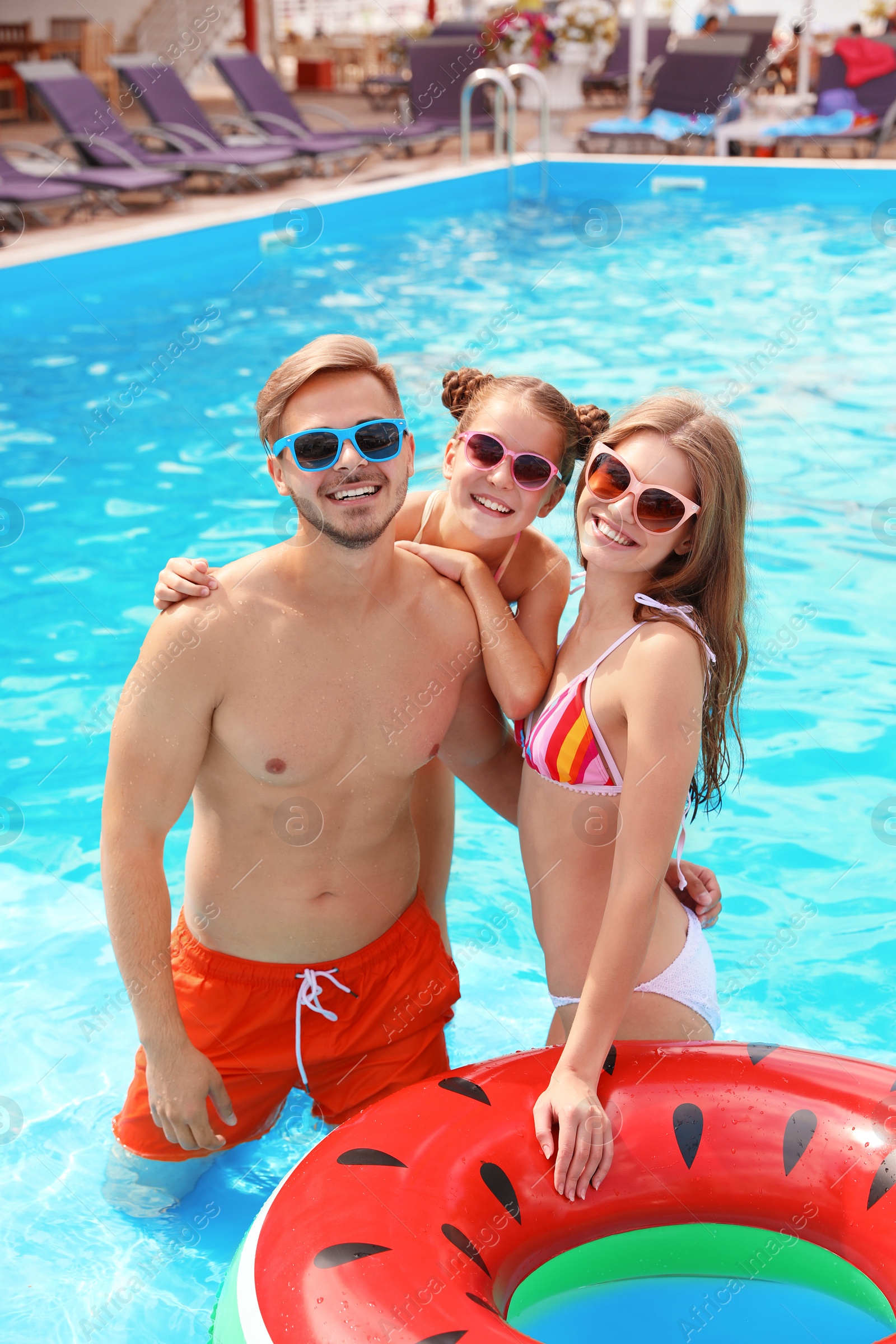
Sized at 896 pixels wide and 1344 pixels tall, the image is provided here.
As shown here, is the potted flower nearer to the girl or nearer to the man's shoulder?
the man's shoulder

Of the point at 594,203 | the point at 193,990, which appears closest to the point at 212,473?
the point at 193,990

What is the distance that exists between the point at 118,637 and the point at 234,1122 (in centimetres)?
338

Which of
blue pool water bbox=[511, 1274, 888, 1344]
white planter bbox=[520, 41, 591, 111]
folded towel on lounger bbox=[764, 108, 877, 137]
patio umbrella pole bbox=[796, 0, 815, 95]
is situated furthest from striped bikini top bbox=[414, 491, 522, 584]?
white planter bbox=[520, 41, 591, 111]

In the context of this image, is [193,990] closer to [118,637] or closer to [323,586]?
[323,586]

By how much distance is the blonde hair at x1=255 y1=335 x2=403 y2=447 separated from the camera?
2.23 metres

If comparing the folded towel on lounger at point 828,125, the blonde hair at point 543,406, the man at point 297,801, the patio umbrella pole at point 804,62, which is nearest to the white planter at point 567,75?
the patio umbrella pole at point 804,62

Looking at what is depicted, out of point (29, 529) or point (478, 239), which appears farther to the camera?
point (478, 239)

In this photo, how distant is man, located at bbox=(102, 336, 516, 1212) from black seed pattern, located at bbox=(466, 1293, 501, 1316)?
77 centimetres

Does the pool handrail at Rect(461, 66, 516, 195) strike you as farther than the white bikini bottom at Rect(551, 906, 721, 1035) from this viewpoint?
Yes

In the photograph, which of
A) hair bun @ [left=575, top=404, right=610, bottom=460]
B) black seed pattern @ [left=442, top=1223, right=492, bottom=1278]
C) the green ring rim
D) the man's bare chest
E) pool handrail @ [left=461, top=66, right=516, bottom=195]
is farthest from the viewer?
pool handrail @ [left=461, top=66, right=516, bottom=195]

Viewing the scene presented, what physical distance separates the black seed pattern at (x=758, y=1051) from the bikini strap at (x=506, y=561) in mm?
992

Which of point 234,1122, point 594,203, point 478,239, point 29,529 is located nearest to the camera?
point 234,1122

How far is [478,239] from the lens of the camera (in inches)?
513

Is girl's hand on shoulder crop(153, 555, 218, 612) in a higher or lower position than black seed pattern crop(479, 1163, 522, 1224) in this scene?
higher
